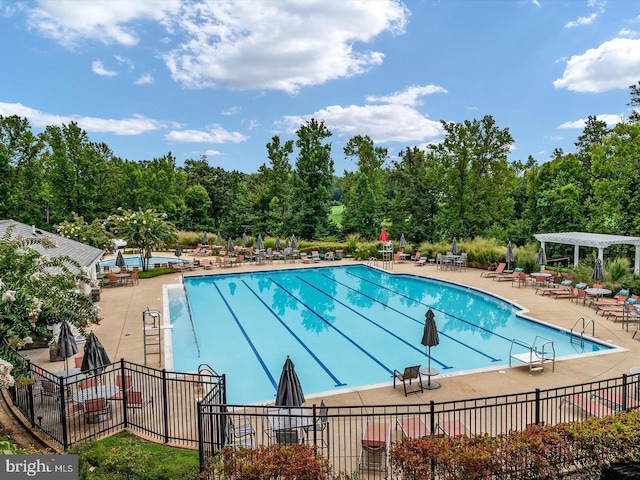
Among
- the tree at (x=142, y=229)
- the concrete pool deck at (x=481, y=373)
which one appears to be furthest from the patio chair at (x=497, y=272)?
the tree at (x=142, y=229)

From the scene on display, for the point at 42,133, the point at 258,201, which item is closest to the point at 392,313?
the point at 258,201

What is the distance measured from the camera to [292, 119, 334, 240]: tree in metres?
40.1

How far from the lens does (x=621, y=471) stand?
6.20m

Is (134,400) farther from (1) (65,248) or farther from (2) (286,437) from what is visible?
(1) (65,248)

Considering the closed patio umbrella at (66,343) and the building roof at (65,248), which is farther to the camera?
the building roof at (65,248)

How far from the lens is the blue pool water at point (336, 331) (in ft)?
40.4

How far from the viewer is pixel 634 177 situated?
84.4 feet

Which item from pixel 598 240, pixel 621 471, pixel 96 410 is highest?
pixel 598 240

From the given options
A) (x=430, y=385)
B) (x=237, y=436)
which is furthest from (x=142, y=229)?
(x=237, y=436)

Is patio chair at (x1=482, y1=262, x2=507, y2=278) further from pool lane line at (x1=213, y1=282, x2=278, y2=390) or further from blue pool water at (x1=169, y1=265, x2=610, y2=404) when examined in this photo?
pool lane line at (x1=213, y1=282, x2=278, y2=390)

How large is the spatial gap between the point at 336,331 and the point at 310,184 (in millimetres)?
26106

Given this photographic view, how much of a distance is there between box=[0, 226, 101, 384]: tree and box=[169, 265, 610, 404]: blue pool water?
14.7 feet

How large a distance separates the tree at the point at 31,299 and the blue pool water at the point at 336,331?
14.7 feet

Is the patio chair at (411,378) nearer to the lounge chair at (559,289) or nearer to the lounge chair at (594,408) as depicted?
the lounge chair at (594,408)
